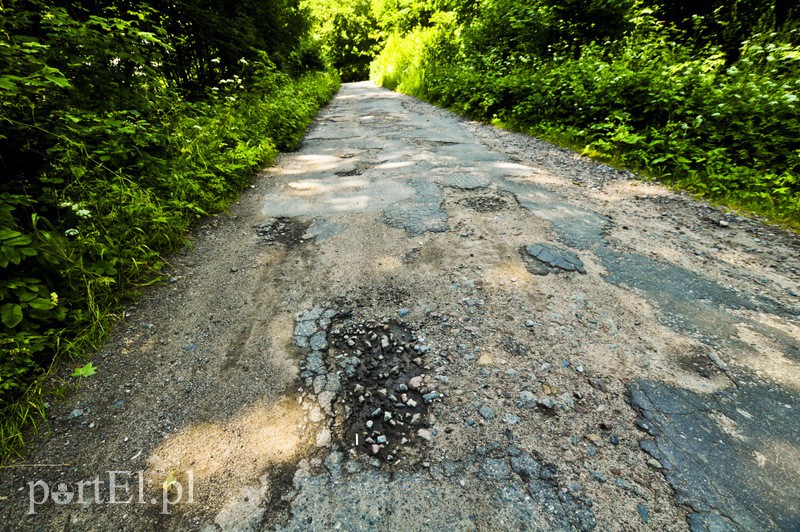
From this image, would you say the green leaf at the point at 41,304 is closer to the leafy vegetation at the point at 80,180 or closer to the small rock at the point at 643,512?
the leafy vegetation at the point at 80,180

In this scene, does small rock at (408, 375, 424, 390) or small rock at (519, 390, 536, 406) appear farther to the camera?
small rock at (408, 375, 424, 390)

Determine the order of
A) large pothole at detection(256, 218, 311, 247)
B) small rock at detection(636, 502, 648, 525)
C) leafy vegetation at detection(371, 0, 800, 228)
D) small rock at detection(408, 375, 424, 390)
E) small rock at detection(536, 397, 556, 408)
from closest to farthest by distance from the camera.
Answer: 1. small rock at detection(636, 502, 648, 525)
2. small rock at detection(536, 397, 556, 408)
3. small rock at detection(408, 375, 424, 390)
4. large pothole at detection(256, 218, 311, 247)
5. leafy vegetation at detection(371, 0, 800, 228)

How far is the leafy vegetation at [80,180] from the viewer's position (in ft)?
6.35

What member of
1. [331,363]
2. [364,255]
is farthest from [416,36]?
[331,363]

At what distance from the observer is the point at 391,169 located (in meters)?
5.05

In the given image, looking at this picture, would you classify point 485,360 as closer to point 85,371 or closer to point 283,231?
point 85,371

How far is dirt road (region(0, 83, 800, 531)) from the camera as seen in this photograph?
1.35 metres

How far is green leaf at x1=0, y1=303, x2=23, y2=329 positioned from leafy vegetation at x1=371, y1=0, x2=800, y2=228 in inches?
236

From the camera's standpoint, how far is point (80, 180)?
2.74m

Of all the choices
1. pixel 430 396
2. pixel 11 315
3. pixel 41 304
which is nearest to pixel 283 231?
pixel 41 304

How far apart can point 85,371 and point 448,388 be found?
2.08 m

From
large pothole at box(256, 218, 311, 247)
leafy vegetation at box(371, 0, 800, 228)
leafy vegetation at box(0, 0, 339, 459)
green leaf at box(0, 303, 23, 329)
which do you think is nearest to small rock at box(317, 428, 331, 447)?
leafy vegetation at box(0, 0, 339, 459)

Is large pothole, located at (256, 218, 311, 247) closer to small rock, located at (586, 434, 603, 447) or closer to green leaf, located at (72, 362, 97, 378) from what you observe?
green leaf, located at (72, 362, 97, 378)

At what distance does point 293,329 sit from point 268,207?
2.25m
